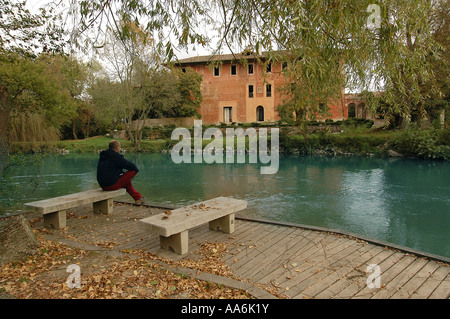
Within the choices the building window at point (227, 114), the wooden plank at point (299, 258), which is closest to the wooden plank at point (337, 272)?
the wooden plank at point (299, 258)

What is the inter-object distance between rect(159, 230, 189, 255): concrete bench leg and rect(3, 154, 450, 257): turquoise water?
11.6 feet

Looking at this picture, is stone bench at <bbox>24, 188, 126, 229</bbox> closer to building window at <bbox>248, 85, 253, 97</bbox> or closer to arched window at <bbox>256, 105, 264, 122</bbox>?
arched window at <bbox>256, 105, 264, 122</bbox>

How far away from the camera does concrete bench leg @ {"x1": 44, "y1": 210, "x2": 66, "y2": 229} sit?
483 cm

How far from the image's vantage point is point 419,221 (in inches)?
265

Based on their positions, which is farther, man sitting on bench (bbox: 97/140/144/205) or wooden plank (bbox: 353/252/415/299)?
man sitting on bench (bbox: 97/140/144/205)

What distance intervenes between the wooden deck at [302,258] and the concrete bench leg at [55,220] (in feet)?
0.52

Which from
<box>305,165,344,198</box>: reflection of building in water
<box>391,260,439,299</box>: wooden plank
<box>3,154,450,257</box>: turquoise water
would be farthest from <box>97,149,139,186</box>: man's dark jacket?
<box>305,165,344,198</box>: reflection of building in water

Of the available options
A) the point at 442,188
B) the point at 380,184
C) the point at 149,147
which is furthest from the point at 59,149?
the point at 442,188

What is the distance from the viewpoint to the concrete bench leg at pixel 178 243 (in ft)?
12.2

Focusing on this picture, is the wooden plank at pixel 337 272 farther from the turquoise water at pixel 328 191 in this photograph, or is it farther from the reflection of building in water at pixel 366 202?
the reflection of building in water at pixel 366 202

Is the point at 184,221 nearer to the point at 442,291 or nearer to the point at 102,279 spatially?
the point at 102,279

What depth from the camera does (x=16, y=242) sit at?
3.52 metres

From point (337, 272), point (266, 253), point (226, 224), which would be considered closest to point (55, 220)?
point (226, 224)
